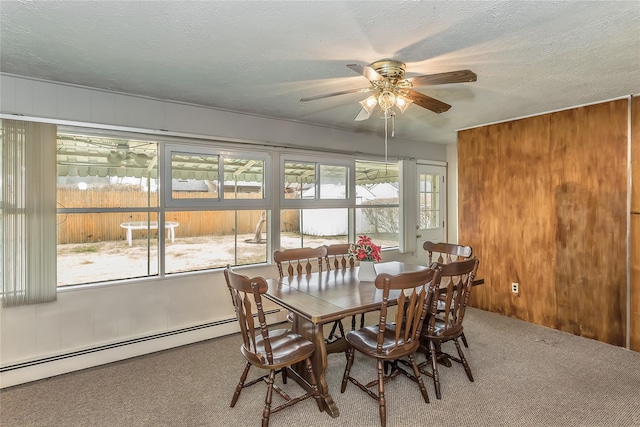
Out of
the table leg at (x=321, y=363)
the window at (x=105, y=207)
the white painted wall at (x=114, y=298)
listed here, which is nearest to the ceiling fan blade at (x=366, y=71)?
the table leg at (x=321, y=363)

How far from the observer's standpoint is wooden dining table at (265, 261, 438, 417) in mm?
2092

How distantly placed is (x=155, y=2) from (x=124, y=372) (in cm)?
275

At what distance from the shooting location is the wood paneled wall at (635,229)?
3.13 m

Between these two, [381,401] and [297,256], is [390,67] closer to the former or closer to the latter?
[297,256]

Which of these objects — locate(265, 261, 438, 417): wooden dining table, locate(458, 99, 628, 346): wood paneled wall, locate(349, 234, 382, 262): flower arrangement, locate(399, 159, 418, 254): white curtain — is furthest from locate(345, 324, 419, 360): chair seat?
locate(399, 159, 418, 254): white curtain

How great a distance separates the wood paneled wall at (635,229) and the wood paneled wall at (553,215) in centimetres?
6

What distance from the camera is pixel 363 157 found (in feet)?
15.5

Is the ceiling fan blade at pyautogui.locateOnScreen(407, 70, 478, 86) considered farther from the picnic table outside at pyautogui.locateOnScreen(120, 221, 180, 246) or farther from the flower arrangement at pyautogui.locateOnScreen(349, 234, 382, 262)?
the picnic table outside at pyautogui.locateOnScreen(120, 221, 180, 246)

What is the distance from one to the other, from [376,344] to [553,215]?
2.77 metres

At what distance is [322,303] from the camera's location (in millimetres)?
2227

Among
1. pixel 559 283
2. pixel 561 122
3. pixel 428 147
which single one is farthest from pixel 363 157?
pixel 559 283

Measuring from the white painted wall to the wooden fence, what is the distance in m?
0.48

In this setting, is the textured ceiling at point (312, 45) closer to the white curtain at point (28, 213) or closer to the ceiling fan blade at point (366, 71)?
the ceiling fan blade at point (366, 71)

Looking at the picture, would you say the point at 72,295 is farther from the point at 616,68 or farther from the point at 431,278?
the point at 616,68
